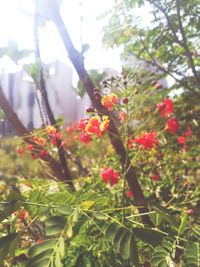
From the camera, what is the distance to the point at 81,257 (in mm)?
2137

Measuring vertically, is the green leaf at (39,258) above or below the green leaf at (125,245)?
above

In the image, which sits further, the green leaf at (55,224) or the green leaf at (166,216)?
the green leaf at (166,216)

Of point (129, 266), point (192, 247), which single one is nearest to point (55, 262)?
point (192, 247)

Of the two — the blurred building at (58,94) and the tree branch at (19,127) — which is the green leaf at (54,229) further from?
the blurred building at (58,94)

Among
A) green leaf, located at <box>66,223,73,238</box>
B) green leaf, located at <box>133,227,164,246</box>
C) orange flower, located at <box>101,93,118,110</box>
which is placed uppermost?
orange flower, located at <box>101,93,118,110</box>

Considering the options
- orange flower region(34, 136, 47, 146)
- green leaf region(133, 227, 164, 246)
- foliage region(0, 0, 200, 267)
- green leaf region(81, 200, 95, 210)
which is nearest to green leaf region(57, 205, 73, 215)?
foliage region(0, 0, 200, 267)

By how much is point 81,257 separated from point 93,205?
0.79 metres

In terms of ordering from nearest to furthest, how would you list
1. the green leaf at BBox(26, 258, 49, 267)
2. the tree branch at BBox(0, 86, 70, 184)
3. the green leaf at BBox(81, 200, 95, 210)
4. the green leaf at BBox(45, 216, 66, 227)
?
the green leaf at BBox(26, 258, 49, 267), the green leaf at BBox(45, 216, 66, 227), the green leaf at BBox(81, 200, 95, 210), the tree branch at BBox(0, 86, 70, 184)

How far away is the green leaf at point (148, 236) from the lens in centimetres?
125

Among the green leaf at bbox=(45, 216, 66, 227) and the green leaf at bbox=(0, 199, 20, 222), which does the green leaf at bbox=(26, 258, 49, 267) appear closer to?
the green leaf at bbox=(45, 216, 66, 227)

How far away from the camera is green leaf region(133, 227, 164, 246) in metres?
1.25

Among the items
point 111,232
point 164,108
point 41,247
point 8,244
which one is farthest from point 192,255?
point 164,108

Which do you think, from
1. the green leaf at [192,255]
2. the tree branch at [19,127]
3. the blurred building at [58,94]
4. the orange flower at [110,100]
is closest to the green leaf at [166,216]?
the green leaf at [192,255]

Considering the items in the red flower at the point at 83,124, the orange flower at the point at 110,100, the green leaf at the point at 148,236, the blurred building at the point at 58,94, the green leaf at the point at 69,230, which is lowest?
the green leaf at the point at 148,236
